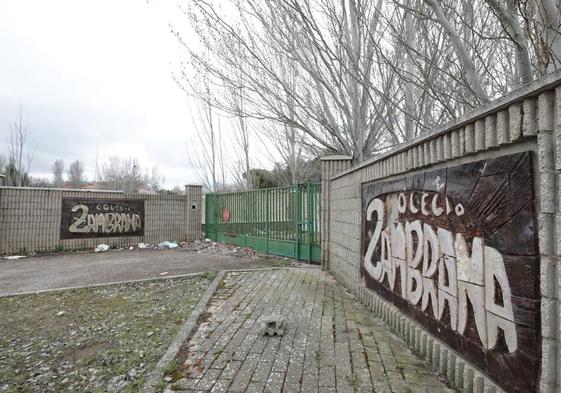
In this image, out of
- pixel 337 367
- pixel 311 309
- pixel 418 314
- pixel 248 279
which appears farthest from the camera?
pixel 248 279

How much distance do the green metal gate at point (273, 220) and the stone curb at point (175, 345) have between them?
3.62m

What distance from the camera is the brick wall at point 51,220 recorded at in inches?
391

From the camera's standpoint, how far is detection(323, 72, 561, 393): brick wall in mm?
1638

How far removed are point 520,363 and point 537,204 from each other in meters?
0.93

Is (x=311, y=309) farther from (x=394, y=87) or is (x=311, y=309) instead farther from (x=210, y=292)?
(x=394, y=87)

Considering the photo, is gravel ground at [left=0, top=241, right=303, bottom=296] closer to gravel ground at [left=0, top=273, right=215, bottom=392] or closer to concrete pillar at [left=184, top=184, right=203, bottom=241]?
gravel ground at [left=0, top=273, right=215, bottom=392]

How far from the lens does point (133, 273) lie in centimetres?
702

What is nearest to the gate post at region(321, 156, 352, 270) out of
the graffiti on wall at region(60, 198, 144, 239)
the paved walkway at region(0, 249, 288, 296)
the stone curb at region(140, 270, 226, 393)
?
the paved walkway at region(0, 249, 288, 296)

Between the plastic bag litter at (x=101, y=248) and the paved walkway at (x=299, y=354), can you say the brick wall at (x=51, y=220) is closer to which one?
the plastic bag litter at (x=101, y=248)

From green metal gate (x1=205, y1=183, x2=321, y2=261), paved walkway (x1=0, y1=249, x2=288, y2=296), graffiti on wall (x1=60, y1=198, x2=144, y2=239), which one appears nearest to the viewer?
paved walkway (x1=0, y1=249, x2=288, y2=296)

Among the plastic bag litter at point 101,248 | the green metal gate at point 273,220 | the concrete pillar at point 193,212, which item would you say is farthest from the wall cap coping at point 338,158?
the plastic bag litter at point 101,248

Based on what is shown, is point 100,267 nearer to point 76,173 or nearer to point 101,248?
point 101,248

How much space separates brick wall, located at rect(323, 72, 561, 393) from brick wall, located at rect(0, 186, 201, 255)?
10.4 meters

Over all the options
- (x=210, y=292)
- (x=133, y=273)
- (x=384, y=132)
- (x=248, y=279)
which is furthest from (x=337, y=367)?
(x=384, y=132)
